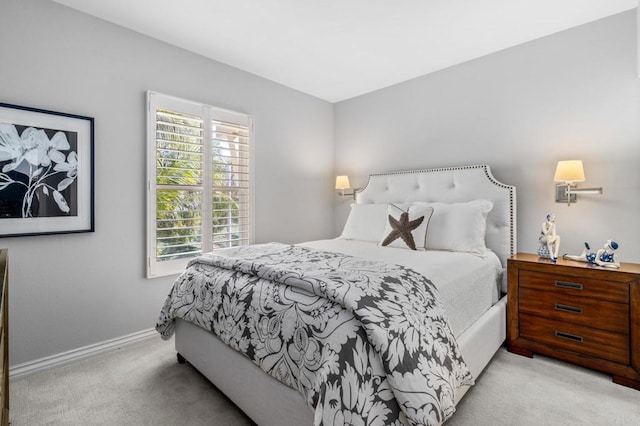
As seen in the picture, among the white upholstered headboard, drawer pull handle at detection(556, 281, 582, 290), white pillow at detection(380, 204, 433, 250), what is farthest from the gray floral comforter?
the white upholstered headboard

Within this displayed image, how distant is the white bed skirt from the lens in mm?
1315

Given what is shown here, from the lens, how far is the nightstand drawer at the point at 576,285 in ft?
6.24

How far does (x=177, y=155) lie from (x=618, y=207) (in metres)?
3.57

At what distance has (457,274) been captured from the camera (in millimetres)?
1889

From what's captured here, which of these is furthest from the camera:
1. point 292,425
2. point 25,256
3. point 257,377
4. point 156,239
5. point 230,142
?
point 230,142

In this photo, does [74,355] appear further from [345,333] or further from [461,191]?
[461,191]

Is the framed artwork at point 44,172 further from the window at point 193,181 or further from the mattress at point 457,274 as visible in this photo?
the mattress at point 457,274

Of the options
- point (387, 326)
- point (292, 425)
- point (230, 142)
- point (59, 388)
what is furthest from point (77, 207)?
point (387, 326)

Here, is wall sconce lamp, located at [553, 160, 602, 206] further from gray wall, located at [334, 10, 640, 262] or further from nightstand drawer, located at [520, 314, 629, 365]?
nightstand drawer, located at [520, 314, 629, 365]

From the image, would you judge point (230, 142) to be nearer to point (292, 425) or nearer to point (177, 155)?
point (177, 155)

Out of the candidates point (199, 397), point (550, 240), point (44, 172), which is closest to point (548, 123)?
point (550, 240)

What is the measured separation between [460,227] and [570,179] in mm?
818

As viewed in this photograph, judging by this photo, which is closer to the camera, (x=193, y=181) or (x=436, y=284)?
(x=436, y=284)

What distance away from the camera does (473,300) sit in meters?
1.94
